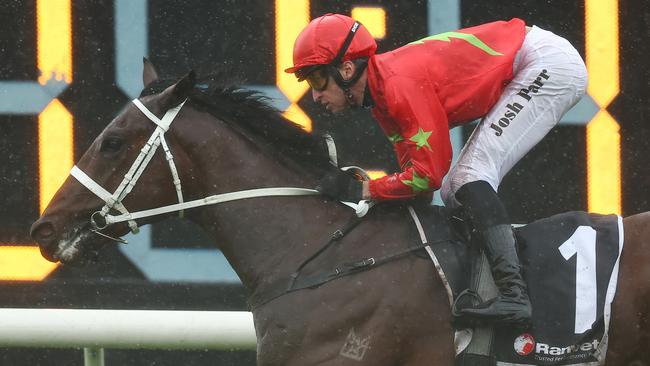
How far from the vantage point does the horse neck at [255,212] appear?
3.46m

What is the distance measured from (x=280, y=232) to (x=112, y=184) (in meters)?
0.48

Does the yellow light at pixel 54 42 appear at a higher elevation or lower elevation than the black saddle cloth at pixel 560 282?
higher

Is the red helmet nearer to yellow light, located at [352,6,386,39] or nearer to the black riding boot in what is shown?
the black riding boot

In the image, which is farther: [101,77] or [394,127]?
[101,77]

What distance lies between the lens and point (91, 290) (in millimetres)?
4801

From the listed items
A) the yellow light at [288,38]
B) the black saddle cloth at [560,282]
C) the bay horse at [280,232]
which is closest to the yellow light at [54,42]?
the yellow light at [288,38]

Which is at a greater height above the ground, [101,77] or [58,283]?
[101,77]

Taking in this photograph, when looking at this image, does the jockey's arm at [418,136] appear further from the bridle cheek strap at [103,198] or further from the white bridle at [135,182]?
the bridle cheek strap at [103,198]

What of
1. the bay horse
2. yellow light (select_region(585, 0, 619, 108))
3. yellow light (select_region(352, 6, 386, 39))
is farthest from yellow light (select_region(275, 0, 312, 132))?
the bay horse

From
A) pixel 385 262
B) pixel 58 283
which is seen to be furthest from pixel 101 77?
pixel 385 262

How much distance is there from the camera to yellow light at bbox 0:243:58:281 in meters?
4.77

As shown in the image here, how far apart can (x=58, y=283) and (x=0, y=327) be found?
0.78m

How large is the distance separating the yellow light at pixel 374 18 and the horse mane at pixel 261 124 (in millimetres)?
1386

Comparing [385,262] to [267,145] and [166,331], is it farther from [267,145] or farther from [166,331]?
[166,331]
